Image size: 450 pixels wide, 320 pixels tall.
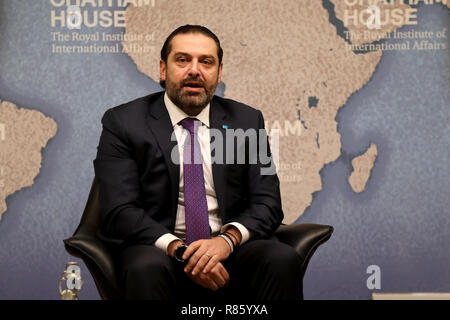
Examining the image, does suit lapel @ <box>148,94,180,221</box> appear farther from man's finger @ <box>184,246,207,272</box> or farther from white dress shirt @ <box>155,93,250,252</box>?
man's finger @ <box>184,246,207,272</box>

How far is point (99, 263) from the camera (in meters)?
1.90

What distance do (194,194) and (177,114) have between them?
1.19 ft

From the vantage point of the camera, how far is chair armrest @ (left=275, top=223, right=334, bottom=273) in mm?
2061

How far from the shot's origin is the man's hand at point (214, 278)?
184cm

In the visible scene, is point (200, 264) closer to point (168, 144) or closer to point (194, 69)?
point (168, 144)

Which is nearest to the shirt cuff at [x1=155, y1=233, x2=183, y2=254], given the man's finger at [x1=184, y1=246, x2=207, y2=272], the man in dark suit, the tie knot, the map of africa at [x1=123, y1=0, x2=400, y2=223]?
the man in dark suit

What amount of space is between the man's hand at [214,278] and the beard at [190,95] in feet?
2.29

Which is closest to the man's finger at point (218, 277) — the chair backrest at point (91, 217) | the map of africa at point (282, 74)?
the chair backrest at point (91, 217)

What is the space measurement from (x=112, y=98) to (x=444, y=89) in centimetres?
200

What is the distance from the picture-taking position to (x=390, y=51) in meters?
3.14

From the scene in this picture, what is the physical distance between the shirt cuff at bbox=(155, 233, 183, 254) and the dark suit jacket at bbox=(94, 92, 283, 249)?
0.02m

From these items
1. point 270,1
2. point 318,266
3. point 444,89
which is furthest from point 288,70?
point 318,266
